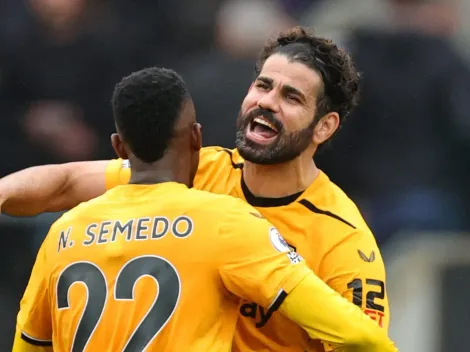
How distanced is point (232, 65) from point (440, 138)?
4.03 feet

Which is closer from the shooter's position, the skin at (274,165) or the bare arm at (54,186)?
the skin at (274,165)

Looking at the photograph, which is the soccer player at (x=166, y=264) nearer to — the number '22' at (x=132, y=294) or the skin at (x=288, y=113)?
the number '22' at (x=132, y=294)

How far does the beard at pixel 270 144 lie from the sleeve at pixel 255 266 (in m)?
0.66

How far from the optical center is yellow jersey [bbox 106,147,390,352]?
2.97m

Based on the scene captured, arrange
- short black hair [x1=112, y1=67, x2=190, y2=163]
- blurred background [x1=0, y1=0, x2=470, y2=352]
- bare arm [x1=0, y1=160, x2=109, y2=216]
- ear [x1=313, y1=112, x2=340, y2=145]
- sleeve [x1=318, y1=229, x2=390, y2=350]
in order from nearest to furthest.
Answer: short black hair [x1=112, y1=67, x2=190, y2=163] < sleeve [x1=318, y1=229, x2=390, y2=350] < ear [x1=313, y1=112, x2=340, y2=145] < bare arm [x1=0, y1=160, x2=109, y2=216] < blurred background [x1=0, y1=0, x2=470, y2=352]

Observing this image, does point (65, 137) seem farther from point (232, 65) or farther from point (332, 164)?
point (332, 164)

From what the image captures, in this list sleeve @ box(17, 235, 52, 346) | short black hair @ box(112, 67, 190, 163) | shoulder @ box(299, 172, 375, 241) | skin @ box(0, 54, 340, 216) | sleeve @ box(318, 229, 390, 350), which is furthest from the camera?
skin @ box(0, 54, 340, 216)

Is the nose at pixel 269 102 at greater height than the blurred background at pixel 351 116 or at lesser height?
greater

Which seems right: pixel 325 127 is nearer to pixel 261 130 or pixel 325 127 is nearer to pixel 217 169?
pixel 261 130

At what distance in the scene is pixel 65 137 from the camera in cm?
570

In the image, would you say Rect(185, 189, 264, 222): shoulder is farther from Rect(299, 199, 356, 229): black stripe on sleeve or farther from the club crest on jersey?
Rect(299, 199, 356, 229): black stripe on sleeve

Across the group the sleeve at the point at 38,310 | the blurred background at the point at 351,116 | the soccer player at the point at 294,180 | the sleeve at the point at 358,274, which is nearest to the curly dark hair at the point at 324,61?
the soccer player at the point at 294,180

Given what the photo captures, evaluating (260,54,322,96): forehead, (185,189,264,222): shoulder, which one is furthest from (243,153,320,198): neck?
(185,189,264,222): shoulder

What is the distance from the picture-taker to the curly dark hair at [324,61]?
322 cm
